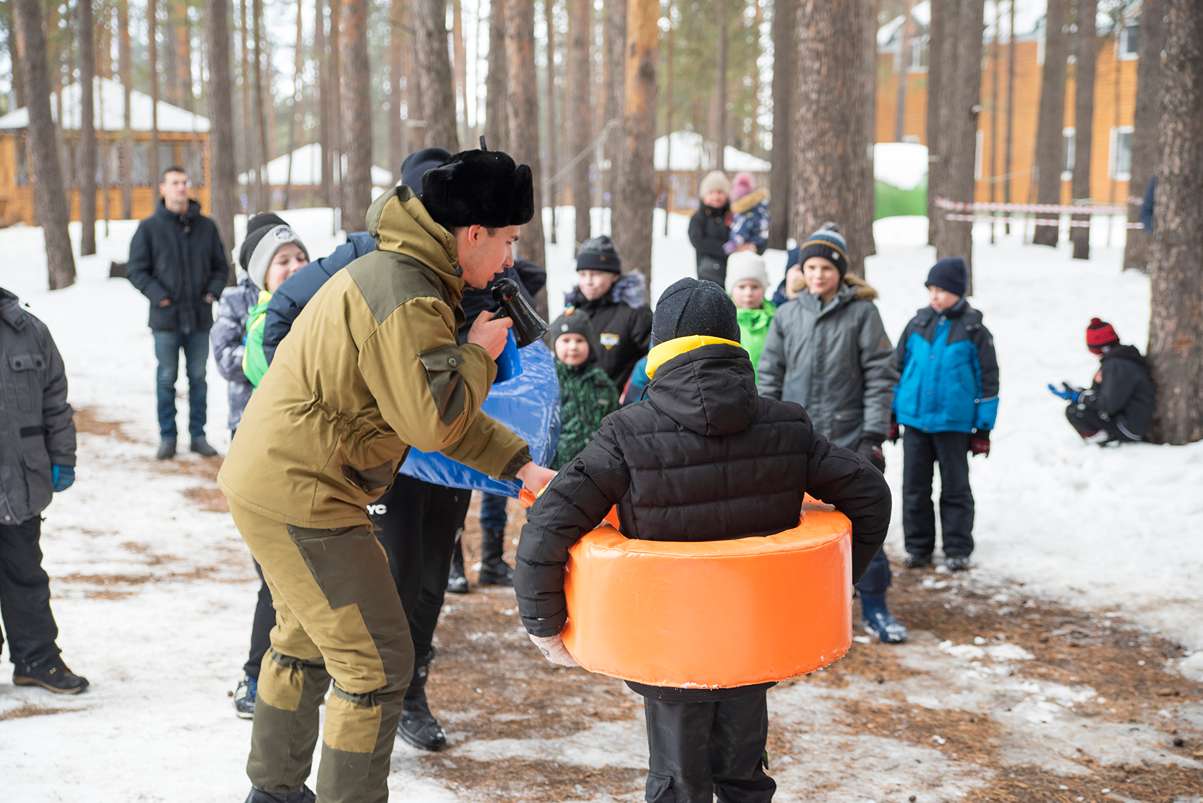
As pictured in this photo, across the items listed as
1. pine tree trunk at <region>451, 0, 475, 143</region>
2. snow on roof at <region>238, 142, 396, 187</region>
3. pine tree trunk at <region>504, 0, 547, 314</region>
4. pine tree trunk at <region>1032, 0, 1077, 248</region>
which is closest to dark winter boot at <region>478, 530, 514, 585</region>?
pine tree trunk at <region>504, 0, 547, 314</region>

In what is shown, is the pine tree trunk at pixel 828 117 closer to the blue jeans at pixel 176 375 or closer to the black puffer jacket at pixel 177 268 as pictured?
the black puffer jacket at pixel 177 268

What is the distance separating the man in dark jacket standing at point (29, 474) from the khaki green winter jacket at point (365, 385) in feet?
6.55

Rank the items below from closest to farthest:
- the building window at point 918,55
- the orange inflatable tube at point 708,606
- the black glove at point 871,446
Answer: the orange inflatable tube at point 708,606
the black glove at point 871,446
the building window at point 918,55

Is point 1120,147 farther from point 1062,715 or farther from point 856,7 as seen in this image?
point 1062,715

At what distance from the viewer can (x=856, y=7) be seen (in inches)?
374

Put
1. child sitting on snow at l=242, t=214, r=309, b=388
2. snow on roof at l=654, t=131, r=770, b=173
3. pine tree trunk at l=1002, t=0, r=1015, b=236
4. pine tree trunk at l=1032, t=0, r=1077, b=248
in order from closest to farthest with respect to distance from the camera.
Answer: child sitting on snow at l=242, t=214, r=309, b=388, pine tree trunk at l=1032, t=0, r=1077, b=248, pine tree trunk at l=1002, t=0, r=1015, b=236, snow on roof at l=654, t=131, r=770, b=173

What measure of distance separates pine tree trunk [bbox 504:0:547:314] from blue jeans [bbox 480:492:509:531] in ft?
22.7

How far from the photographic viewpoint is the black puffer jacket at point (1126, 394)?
917 cm

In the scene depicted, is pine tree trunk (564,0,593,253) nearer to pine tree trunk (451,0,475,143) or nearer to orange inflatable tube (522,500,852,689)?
pine tree trunk (451,0,475,143)

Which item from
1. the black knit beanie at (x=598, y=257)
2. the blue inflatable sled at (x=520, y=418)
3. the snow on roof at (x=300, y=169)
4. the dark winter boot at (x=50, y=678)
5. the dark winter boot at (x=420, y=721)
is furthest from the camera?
the snow on roof at (x=300, y=169)

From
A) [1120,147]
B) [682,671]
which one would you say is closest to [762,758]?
[682,671]

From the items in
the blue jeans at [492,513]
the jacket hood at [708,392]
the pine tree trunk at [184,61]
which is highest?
the pine tree trunk at [184,61]

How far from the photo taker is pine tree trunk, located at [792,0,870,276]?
9.63 meters

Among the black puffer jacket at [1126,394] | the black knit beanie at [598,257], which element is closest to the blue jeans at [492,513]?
the black knit beanie at [598,257]
